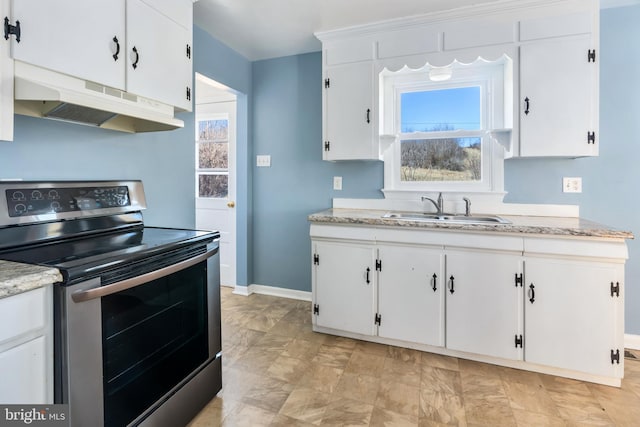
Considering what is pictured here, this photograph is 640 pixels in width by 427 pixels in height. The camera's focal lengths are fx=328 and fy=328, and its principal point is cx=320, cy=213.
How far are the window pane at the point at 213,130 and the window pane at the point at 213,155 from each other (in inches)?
2.1

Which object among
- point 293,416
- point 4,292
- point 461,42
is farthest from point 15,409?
point 461,42

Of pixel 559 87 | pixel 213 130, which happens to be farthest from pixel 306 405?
pixel 213 130

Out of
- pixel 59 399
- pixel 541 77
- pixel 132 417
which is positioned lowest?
pixel 132 417

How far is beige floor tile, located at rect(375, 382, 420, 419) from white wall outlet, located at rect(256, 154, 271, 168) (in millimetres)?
2252

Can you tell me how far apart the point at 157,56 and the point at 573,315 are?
110 inches

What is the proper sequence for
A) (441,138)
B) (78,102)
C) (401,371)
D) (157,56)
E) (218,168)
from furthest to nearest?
(218,168)
(441,138)
(401,371)
(157,56)
(78,102)

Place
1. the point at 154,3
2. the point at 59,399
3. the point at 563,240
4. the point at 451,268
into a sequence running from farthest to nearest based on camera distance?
the point at 451,268
the point at 563,240
the point at 154,3
the point at 59,399

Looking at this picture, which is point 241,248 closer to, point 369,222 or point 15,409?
point 369,222

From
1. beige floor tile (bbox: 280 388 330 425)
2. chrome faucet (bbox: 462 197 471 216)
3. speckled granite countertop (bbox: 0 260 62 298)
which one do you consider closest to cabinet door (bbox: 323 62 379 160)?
chrome faucet (bbox: 462 197 471 216)

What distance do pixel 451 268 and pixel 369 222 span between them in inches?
23.9

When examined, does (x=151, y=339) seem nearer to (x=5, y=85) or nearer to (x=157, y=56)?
(x=5, y=85)

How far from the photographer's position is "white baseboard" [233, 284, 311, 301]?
10.7ft

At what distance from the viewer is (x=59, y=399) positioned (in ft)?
3.43

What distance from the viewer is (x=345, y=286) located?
242 centimetres
